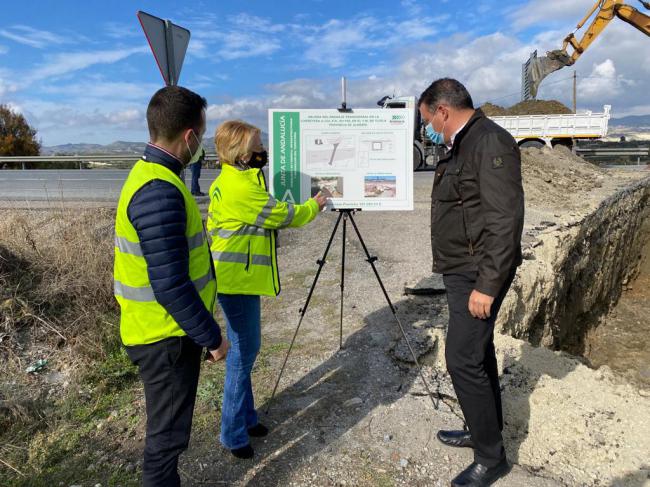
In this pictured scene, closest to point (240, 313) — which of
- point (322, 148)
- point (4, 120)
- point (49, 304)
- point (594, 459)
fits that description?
point (322, 148)

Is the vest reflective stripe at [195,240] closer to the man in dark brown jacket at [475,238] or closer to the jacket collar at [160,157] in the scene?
the jacket collar at [160,157]

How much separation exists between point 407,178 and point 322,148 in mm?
735

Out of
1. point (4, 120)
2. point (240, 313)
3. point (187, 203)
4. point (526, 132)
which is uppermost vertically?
point (4, 120)

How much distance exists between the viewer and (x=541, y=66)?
22.1 meters

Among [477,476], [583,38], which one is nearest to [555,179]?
[583,38]

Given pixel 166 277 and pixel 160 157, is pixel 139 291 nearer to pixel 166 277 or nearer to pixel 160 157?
pixel 166 277

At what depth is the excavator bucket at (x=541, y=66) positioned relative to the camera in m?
21.4

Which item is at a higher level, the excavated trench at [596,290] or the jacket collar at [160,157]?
the jacket collar at [160,157]

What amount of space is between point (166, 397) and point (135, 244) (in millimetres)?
730

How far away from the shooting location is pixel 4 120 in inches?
1166

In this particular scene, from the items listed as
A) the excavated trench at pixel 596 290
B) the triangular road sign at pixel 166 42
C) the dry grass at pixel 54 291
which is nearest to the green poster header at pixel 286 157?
the triangular road sign at pixel 166 42

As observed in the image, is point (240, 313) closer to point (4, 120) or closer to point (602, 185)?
point (602, 185)

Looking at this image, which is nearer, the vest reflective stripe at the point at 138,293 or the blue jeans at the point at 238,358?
the vest reflective stripe at the point at 138,293

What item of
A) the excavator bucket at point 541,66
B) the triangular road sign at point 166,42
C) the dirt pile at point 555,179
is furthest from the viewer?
the excavator bucket at point 541,66
